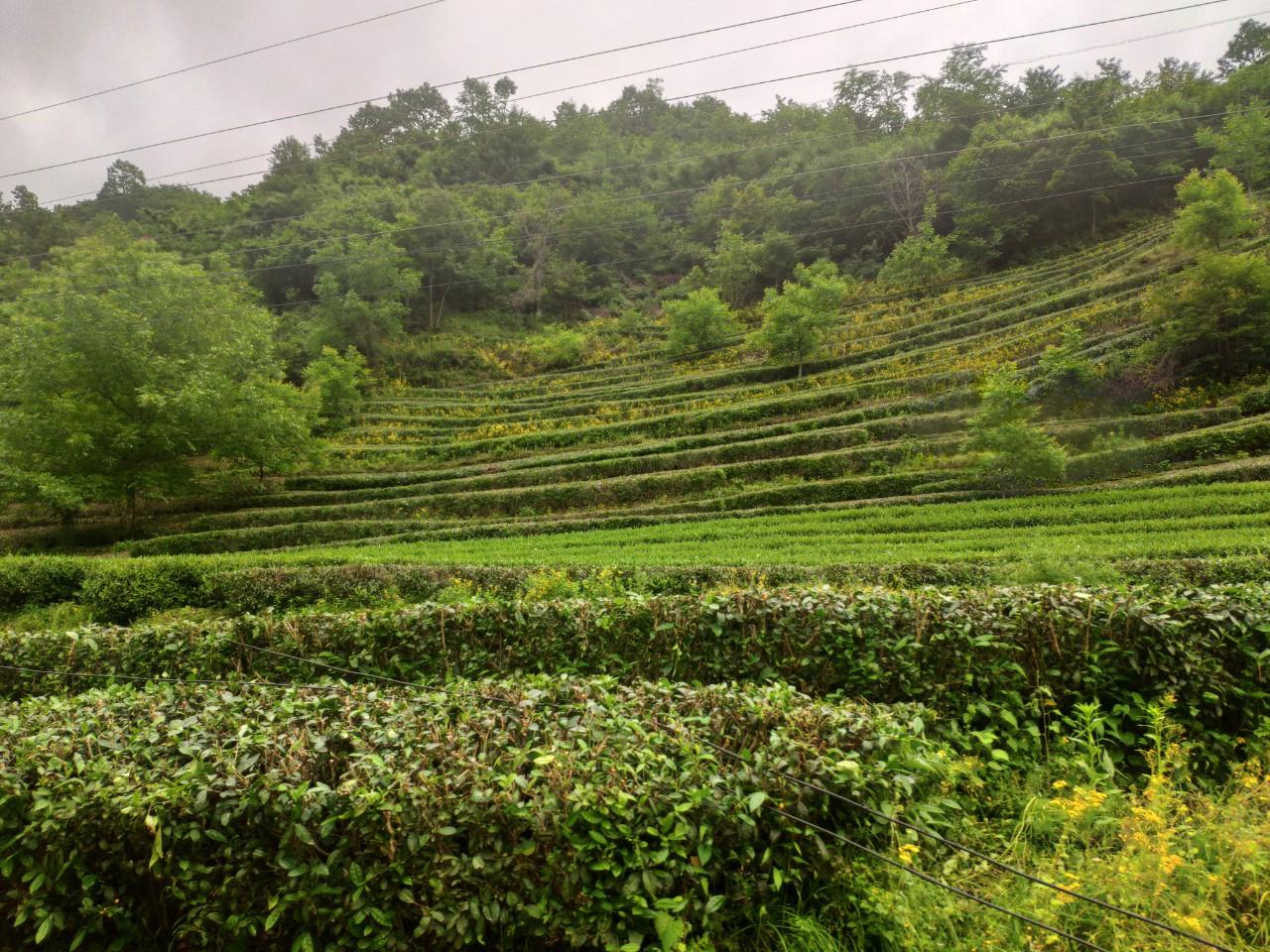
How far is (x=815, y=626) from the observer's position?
620 centimetres

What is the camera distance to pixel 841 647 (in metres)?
6.11

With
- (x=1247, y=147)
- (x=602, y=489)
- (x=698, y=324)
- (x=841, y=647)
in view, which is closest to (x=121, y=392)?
(x=602, y=489)

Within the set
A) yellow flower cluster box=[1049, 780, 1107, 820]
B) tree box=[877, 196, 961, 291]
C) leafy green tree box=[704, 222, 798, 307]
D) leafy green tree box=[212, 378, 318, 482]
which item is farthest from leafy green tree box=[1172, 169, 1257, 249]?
leafy green tree box=[212, 378, 318, 482]

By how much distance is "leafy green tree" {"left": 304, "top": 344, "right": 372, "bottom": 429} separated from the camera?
33.3 m

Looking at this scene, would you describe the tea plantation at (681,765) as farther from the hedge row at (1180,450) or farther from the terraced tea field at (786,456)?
the hedge row at (1180,450)

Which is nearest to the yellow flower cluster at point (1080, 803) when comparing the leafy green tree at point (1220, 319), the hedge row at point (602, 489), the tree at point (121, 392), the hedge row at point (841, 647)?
the hedge row at point (841, 647)

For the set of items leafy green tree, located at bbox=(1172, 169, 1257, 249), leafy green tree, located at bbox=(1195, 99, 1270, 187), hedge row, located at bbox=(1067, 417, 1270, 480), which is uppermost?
leafy green tree, located at bbox=(1195, 99, 1270, 187)

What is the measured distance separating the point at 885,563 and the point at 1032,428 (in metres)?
8.75

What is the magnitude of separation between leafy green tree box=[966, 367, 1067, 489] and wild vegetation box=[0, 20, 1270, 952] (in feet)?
0.43

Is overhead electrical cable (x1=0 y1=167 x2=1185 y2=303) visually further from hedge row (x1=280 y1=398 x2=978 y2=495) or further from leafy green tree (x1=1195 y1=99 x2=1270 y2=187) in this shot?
hedge row (x1=280 y1=398 x2=978 y2=495)

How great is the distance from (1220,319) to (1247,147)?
76.7 ft

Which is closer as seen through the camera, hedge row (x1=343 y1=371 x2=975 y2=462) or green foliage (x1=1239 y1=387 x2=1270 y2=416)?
green foliage (x1=1239 y1=387 x2=1270 y2=416)

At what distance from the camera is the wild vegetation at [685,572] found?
3238mm

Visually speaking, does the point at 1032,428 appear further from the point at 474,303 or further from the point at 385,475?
the point at 474,303
